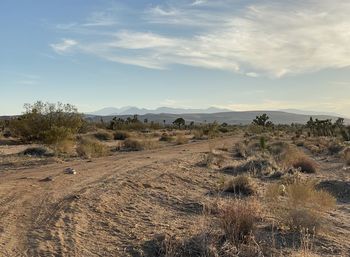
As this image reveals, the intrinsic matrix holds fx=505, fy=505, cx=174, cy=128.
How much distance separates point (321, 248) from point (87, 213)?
481cm

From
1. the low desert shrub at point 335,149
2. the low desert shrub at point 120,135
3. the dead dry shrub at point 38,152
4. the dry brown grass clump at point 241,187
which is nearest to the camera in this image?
the dry brown grass clump at point 241,187

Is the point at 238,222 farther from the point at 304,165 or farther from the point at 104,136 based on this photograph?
the point at 104,136

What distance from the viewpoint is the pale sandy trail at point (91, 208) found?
8.51m

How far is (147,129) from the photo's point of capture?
80188 millimetres

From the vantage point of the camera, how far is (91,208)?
36.8 feet

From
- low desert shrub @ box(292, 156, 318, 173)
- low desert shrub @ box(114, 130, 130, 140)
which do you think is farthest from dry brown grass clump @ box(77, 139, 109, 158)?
low desert shrub @ box(114, 130, 130, 140)

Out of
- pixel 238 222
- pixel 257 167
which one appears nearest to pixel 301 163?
pixel 257 167

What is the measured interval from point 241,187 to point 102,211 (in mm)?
5817

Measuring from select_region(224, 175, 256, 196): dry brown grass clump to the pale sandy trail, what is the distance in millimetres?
798

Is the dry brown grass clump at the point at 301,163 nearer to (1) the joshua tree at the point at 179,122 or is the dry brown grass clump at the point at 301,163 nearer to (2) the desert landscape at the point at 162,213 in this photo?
(2) the desert landscape at the point at 162,213

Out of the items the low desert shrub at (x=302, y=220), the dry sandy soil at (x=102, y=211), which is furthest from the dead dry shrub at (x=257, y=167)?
the low desert shrub at (x=302, y=220)

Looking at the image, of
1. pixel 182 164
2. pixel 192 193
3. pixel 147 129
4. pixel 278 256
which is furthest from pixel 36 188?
pixel 147 129

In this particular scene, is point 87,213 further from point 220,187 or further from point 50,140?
point 50,140

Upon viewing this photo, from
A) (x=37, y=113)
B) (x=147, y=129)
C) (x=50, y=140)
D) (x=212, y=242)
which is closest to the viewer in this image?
(x=212, y=242)
